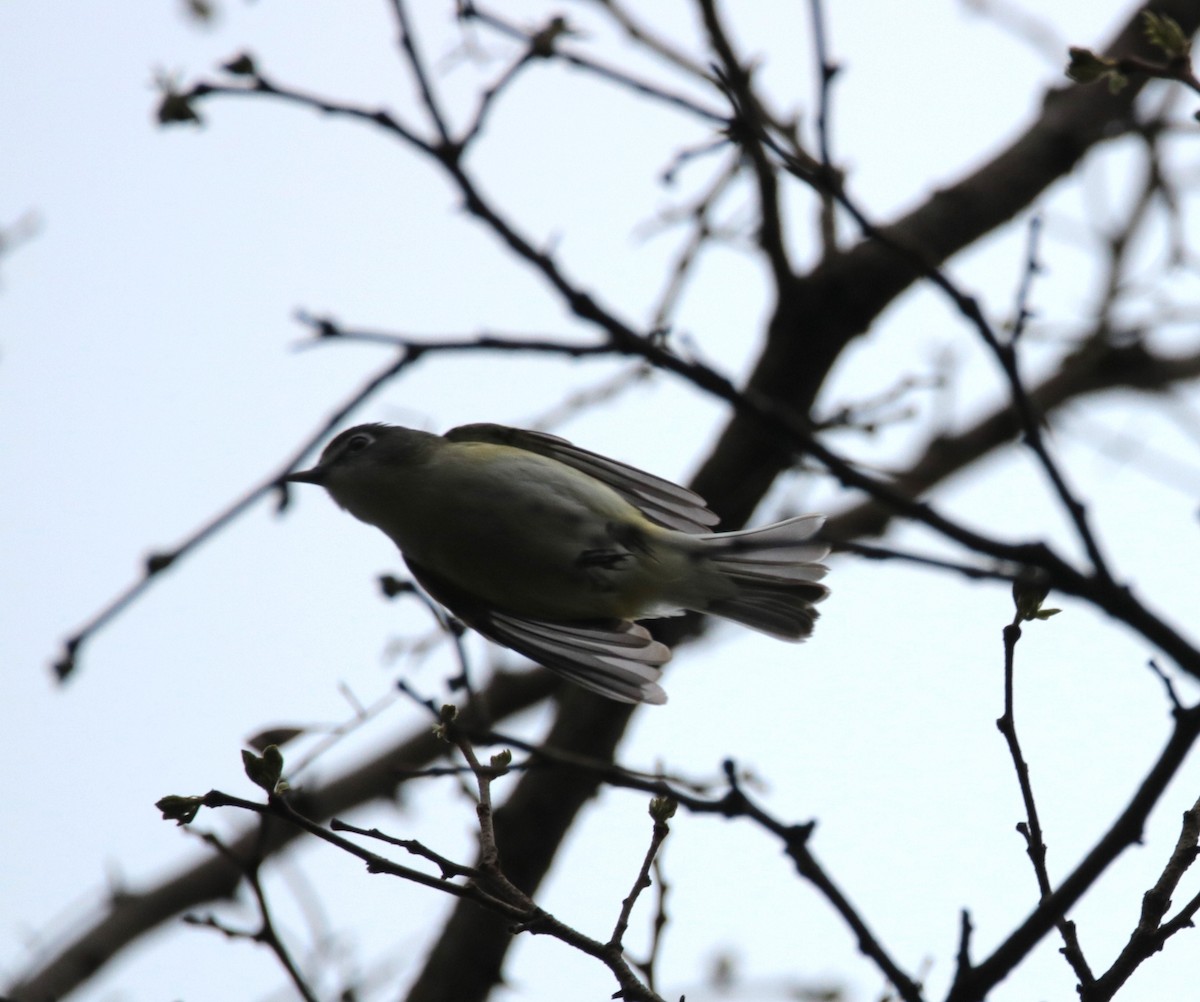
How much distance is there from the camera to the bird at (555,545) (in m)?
4.89

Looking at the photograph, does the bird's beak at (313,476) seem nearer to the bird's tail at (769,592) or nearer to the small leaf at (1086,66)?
the bird's tail at (769,592)

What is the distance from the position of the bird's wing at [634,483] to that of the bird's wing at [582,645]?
0.44 m

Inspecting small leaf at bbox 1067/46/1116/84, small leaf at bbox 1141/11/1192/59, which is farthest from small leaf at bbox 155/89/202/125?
small leaf at bbox 1141/11/1192/59

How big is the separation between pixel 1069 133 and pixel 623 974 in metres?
4.53

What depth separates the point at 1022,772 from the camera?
256 cm

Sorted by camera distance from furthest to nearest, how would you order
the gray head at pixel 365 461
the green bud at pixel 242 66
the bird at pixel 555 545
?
the gray head at pixel 365 461, the bird at pixel 555 545, the green bud at pixel 242 66

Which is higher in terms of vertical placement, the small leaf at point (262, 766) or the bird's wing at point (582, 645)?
the bird's wing at point (582, 645)

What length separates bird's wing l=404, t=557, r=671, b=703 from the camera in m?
4.32

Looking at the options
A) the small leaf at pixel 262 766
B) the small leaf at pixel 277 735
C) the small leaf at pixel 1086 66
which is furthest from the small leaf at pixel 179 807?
the small leaf at pixel 1086 66

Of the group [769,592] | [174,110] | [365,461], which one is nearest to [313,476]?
[365,461]

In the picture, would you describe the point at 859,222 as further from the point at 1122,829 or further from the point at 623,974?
the point at 623,974

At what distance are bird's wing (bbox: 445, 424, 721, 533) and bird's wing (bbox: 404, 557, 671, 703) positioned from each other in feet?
1.44

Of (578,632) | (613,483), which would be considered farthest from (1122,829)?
(613,483)

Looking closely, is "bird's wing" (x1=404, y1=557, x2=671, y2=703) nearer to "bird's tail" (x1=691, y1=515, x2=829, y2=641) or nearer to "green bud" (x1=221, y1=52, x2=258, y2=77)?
"bird's tail" (x1=691, y1=515, x2=829, y2=641)
